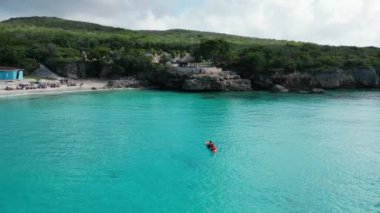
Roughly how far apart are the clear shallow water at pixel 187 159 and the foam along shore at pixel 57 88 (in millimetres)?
10409

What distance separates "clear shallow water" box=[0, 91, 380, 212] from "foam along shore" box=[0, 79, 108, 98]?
410 inches

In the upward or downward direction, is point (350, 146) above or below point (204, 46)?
below

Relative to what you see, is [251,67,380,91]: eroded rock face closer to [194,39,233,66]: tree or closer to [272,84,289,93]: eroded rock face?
[272,84,289,93]: eroded rock face

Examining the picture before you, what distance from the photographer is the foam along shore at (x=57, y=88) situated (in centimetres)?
6570

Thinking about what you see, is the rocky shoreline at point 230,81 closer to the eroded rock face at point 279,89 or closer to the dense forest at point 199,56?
the eroded rock face at point 279,89

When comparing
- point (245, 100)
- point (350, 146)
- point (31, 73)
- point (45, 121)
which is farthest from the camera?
point (31, 73)

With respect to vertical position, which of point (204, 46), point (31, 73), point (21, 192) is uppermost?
point (204, 46)

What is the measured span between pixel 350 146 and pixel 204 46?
53.5 metres

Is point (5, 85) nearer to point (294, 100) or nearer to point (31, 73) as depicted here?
point (31, 73)

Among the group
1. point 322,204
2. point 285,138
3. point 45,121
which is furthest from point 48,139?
point 322,204

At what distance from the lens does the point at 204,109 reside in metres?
55.1

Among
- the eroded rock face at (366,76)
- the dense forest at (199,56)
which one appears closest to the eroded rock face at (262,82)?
the dense forest at (199,56)

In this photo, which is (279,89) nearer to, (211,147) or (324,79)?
(324,79)

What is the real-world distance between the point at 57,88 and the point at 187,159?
157 feet
